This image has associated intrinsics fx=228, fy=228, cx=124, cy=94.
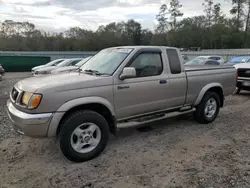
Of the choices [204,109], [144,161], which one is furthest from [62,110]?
[204,109]

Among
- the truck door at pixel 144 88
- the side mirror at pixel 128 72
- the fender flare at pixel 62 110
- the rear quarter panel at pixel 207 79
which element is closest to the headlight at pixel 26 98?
the fender flare at pixel 62 110

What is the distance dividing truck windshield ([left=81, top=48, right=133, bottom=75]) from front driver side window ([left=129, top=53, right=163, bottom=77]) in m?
0.25

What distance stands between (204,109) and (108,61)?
261cm

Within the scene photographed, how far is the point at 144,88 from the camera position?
4246 millimetres

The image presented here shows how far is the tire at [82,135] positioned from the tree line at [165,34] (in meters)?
48.3

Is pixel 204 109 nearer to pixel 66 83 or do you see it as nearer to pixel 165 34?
pixel 66 83

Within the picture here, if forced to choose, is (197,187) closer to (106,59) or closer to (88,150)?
(88,150)

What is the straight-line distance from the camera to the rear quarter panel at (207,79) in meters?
5.09

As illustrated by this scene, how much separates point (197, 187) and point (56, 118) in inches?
85.7

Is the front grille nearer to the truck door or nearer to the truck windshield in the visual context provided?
the truck door

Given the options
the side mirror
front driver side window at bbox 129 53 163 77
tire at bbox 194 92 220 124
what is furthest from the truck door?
tire at bbox 194 92 220 124

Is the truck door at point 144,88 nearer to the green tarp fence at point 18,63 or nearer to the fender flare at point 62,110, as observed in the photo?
the fender flare at point 62,110

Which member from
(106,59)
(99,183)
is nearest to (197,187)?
(99,183)

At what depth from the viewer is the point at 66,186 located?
3.04 m
